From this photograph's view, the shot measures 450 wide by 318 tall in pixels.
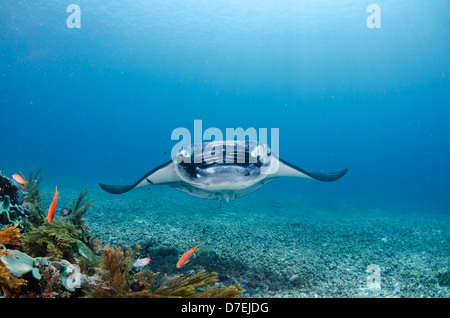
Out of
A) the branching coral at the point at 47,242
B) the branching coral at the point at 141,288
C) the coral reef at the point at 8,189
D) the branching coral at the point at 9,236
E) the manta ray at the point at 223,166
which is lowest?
the branching coral at the point at 141,288

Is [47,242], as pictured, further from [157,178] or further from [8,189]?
[157,178]

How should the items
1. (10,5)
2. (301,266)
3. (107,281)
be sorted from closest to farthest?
1. (107,281)
2. (301,266)
3. (10,5)

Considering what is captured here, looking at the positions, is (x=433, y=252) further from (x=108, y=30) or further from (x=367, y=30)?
(x=108, y=30)

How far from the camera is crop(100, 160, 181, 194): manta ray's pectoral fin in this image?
486 cm

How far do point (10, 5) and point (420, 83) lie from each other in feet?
275

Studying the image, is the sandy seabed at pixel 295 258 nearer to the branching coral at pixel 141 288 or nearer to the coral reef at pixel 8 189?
the branching coral at pixel 141 288

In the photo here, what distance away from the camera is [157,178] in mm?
5156

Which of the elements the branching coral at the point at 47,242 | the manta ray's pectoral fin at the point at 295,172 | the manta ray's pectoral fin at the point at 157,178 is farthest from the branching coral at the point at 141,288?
the manta ray's pectoral fin at the point at 295,172

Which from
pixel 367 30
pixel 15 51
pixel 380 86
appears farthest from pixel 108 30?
pixel 380 86

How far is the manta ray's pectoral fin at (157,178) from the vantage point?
15.9 feet

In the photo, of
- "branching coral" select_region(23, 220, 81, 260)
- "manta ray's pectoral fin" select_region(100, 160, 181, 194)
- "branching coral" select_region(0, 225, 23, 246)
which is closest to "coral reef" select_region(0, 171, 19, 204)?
"branching coral" select_region(23, 220, 81, 260)

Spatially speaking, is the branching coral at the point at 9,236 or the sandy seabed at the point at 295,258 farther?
the sandy seabed at the point at 295,258
